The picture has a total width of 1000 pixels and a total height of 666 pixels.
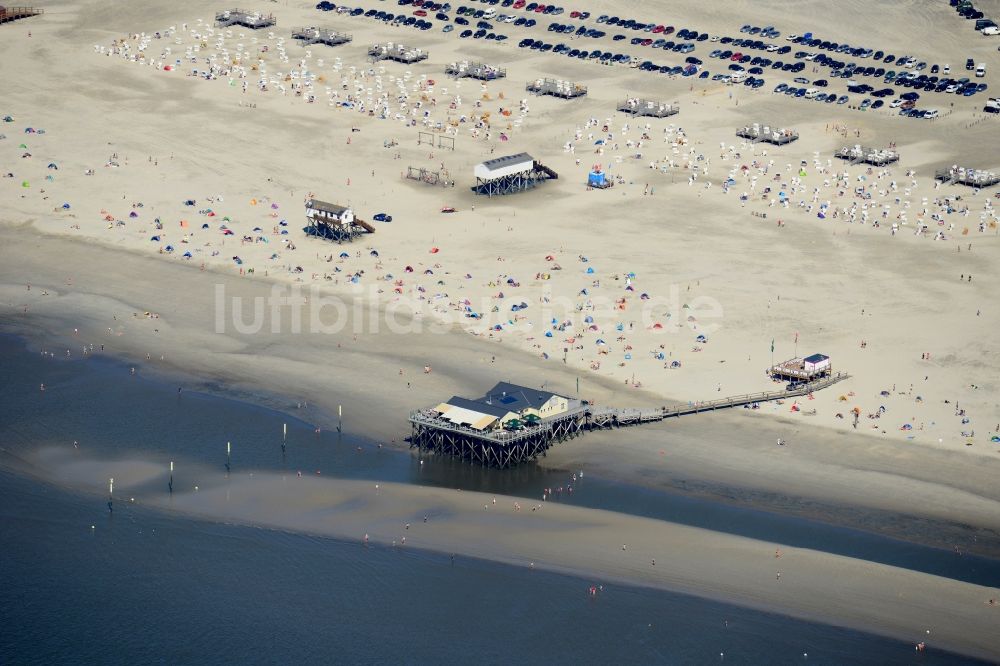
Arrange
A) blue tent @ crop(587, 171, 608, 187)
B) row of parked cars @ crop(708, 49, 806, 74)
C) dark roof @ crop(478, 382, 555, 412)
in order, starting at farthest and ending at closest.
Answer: row of parked cars @ crop(708, 49, 806, 74)
blue tent @ crop(587, 171, 608, 187)
dark roof @ crop(478, 382, 555, 412)

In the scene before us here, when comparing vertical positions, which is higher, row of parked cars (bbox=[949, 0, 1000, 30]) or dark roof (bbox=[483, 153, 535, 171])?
row of parked cars (bbox=[949, 0, 1000, 30])

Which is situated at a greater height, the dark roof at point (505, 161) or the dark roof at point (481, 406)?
A: the dark roof at point (505, 161)

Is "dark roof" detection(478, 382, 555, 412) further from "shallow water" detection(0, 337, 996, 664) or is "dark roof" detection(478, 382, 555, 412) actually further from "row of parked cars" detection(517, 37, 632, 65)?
"row of parked cars" detection(517, 37, 632, 65)

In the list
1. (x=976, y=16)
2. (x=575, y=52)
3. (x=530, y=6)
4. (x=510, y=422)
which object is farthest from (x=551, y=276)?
(x=976, y=16)

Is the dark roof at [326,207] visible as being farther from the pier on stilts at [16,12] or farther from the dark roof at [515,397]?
the pier on stilts at [16,12]

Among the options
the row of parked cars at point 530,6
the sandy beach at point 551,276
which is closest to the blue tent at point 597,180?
the sandy beach at point 551,276

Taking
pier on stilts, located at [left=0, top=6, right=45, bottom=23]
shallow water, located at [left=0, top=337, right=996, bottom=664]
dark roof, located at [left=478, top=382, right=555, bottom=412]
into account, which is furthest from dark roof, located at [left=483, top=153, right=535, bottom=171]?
pier on stilts, located at [left=0, top=6, right=45, bottom=23]

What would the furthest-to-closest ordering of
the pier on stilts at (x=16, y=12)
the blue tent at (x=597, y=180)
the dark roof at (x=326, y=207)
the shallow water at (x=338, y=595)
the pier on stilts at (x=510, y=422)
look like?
1. the pier on stilts at (x=16, y=12)
2. the blue tent at (x=597, y=180)
3. the dark roof at (x=326, y=207)
4. the pier on stilts at (x=510, y=422)
5. the shallow water at (x=338, y=595)

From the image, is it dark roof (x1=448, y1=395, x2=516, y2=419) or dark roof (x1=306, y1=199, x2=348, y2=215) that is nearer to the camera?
dark roof (x1=448, y1=395, x2=516, y2=419)

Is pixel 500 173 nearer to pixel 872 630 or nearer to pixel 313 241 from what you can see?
pixel 313 241
